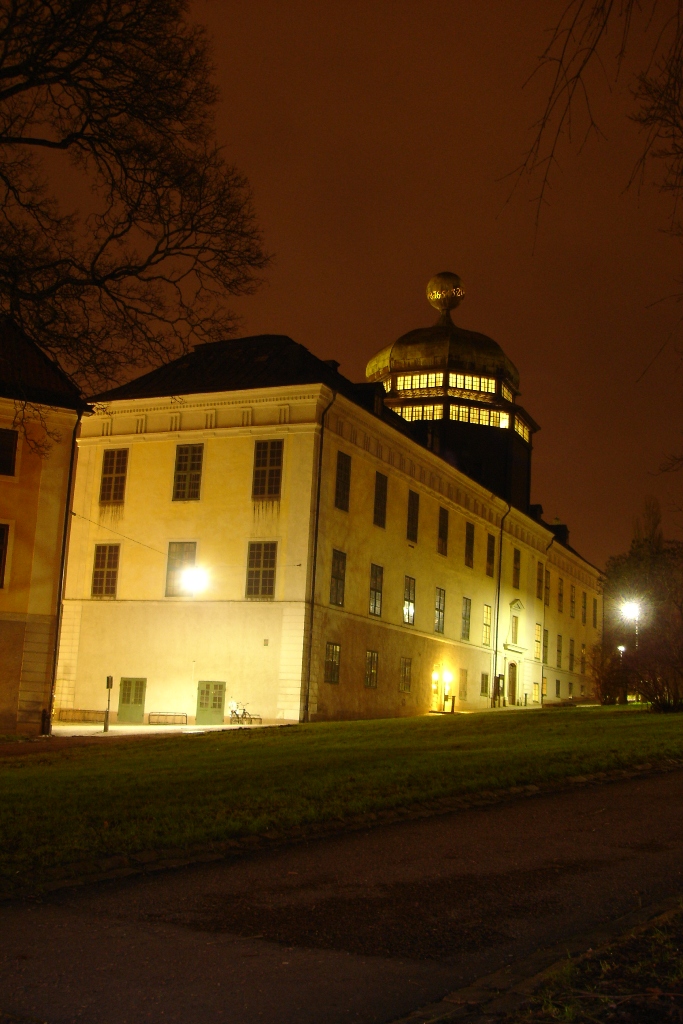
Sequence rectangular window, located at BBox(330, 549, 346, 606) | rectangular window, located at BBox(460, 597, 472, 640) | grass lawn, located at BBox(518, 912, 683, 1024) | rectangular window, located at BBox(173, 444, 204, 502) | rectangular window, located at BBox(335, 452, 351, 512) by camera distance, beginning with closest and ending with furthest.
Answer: grass lawn, located at BBox(518, 912, 683, 1024)
rectangular window, located at BBox(330, 549, 346, 606)
rectangular window, located at BBox(335, 452, 351, 512)
rectangular window, located at BBox(173, 444, 204, 502)
rectangular window, located at BBox(460, 597, 472, 640)

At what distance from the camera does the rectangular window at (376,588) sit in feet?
146

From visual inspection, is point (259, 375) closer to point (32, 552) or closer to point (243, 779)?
point (32, 552)

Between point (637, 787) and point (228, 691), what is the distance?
2416 cm

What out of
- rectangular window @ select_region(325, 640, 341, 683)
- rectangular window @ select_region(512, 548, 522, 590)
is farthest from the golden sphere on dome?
rectangular window @ select_region(325, 640, 341, 683)

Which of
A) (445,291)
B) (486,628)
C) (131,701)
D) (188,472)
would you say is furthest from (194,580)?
(445,291)

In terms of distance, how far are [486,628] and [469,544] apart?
5652 millimetres

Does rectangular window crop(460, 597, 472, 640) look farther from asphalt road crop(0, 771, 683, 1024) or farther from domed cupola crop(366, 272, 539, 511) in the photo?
asphalt road crop(0, 771, 683, 1024)

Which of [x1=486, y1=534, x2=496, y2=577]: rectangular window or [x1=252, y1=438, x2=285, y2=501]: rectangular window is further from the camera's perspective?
[x1=486, y1=534, x2=496, y2=577]: rectangular window

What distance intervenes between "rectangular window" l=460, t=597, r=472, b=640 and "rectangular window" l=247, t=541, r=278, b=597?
1893 cm

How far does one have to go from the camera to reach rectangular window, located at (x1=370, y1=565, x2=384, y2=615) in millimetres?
44500

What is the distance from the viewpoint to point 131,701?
40812 mm

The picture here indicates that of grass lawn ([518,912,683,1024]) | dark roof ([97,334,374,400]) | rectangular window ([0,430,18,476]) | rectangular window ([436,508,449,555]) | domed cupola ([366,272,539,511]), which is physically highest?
domed cupola ([366,272,539,511])

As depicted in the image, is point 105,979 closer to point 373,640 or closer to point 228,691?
point 228,691

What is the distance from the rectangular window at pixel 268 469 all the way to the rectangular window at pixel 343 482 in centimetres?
253
